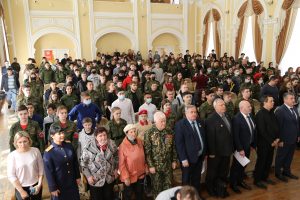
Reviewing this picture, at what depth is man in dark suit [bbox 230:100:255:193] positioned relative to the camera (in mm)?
4207

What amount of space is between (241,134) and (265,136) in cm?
44

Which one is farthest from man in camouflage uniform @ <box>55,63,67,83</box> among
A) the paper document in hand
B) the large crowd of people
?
the paper document in hand

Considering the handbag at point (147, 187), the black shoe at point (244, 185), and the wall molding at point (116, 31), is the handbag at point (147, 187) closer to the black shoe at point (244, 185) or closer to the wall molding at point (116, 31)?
the black shoe at point (244, 185)

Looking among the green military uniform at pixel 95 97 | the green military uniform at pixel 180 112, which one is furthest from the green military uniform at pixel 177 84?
the green military uniform at pixel 180 112

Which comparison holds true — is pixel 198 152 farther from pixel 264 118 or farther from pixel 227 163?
pixel 264 118

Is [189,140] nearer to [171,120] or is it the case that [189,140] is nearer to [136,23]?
[171,120]

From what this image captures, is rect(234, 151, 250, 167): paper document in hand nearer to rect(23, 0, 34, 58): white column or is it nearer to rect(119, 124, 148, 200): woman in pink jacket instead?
rect(119, 124, 148, 200): woman in pink jacket

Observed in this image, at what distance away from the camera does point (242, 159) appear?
420 centimetres

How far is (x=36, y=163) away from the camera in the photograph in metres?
3.26

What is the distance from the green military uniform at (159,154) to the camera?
3.76 m

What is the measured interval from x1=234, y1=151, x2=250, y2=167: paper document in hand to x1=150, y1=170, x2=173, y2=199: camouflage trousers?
1168mm

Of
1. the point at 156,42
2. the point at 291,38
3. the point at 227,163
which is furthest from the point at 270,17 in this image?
the point at 227,163

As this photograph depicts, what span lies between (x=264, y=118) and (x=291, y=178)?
1348 mm

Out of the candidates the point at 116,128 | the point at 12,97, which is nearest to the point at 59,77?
the point at 12,97
